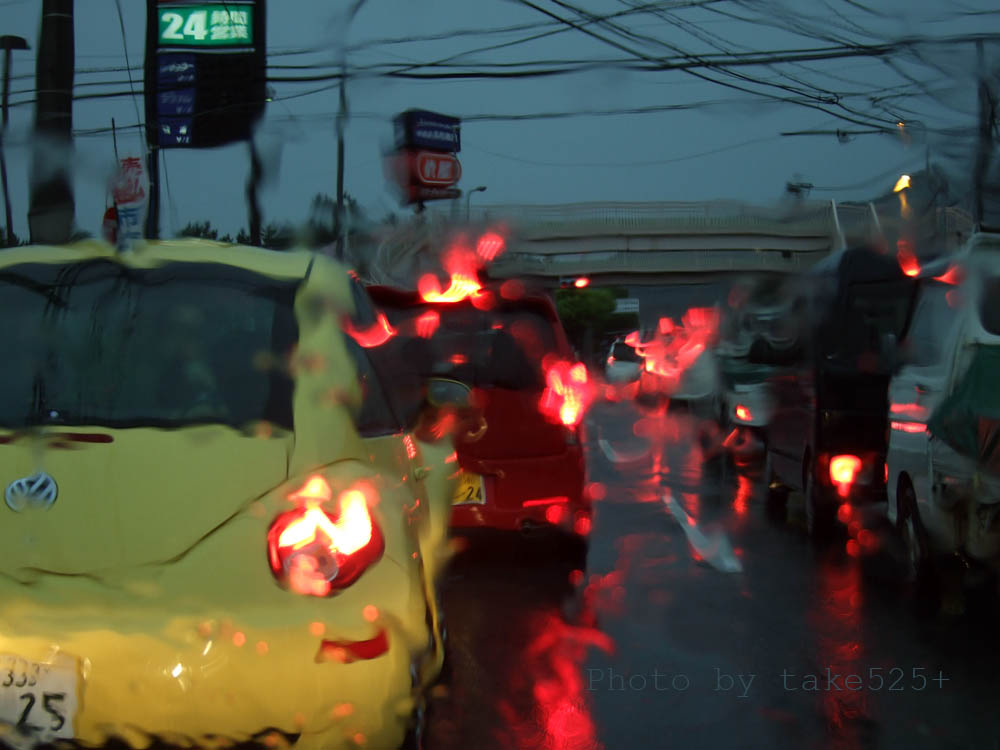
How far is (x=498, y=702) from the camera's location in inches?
181

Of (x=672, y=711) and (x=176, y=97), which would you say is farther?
(x=176, y=97)

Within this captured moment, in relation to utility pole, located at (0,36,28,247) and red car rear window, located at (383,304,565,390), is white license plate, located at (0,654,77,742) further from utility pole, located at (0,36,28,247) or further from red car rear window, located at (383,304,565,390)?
utility pole, located at (0,36,28,247)

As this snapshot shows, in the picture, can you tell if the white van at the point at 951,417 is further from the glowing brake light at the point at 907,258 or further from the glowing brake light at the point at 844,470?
the glowing brake light at the point at 907,258

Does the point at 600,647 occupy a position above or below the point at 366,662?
below

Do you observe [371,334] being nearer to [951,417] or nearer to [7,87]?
[951,417]

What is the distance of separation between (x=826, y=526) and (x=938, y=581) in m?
2.11

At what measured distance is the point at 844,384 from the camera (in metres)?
8.30

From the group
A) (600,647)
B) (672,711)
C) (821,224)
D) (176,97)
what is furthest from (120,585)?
(821,224)

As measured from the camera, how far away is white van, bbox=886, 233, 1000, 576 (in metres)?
5.32

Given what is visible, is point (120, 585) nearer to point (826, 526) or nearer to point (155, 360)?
point (155, 360)

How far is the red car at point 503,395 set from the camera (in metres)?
7.19

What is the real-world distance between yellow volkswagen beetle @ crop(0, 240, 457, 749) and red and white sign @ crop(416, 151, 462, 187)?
154 ft

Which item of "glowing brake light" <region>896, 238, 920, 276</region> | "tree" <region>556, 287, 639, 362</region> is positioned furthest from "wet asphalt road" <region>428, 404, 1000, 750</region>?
"tree" <region>556, 287, 639, 362</region>

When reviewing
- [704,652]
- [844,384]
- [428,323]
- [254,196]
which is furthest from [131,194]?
[704,652]
